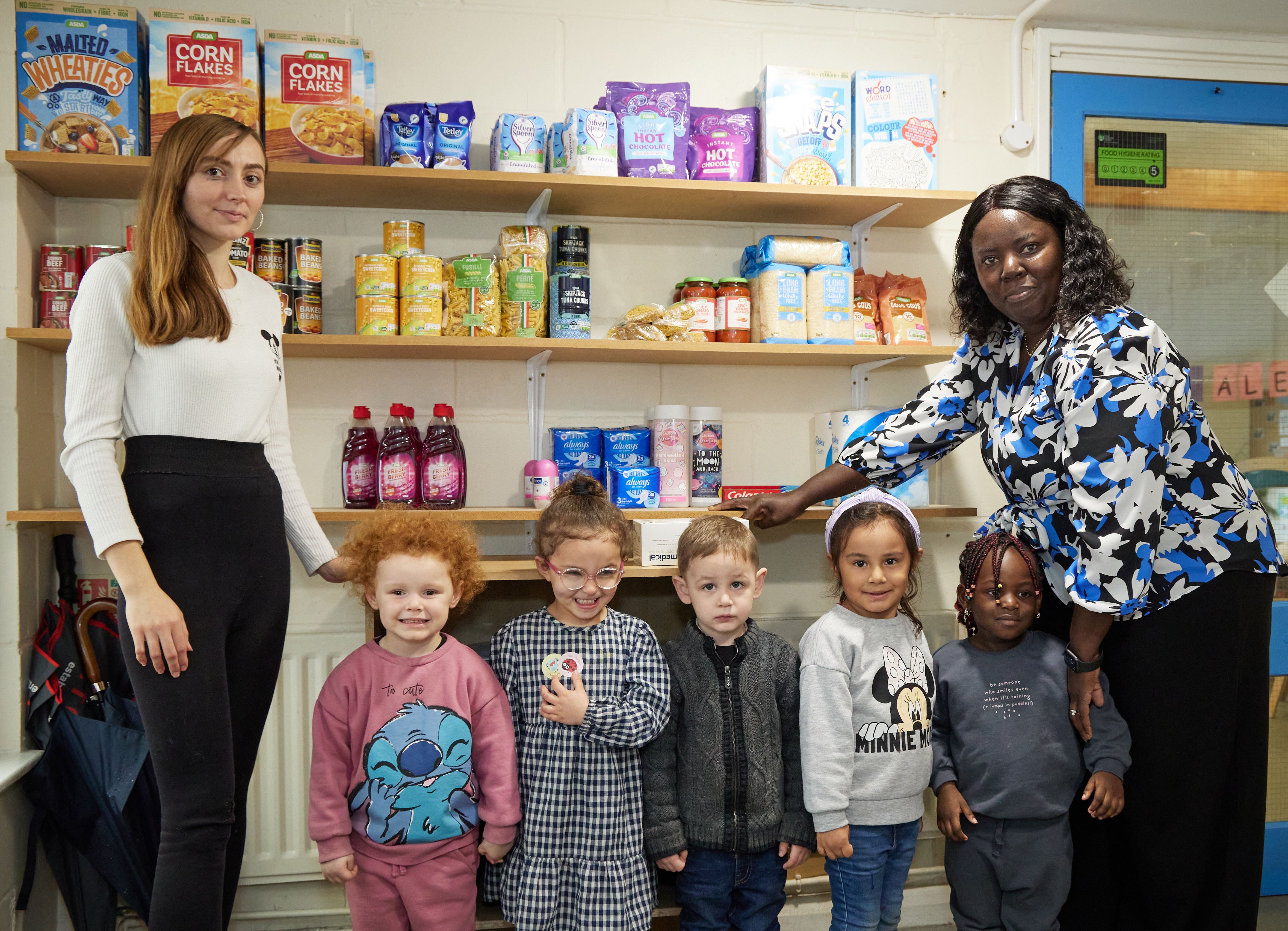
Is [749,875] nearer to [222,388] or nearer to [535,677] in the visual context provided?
[535,677]

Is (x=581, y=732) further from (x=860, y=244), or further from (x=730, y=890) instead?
(x=860, y=244)

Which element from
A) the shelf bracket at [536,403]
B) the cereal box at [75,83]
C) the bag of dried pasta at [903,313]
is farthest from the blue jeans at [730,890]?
the cereal box at [75,83]

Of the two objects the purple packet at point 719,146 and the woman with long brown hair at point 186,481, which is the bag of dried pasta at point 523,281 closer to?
the purple packet at point 719,146

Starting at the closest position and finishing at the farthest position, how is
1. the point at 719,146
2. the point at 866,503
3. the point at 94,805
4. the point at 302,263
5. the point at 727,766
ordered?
1. the point at 727,766
2. the point at 866,503
3. the point at 94,805
4. the point at 302,263
5. the point at 719,146

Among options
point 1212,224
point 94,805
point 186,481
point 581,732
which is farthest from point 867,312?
point 94,805

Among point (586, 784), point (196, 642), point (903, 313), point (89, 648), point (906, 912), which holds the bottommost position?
point (906, 912)

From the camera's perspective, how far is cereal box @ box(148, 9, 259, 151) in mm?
1956

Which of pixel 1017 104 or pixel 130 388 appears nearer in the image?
pixel 130 388

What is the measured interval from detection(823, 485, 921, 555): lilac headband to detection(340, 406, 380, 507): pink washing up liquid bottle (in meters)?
1.00

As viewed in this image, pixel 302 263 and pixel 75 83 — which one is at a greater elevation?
pixel 75 83

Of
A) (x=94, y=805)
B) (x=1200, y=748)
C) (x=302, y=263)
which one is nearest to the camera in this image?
(x=1200, y=748)

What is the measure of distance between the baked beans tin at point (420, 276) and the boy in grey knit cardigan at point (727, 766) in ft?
2.74

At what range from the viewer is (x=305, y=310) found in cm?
203

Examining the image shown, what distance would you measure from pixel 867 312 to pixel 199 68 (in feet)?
5.31
